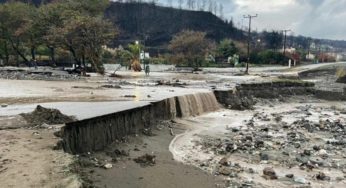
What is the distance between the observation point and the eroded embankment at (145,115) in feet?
46.5

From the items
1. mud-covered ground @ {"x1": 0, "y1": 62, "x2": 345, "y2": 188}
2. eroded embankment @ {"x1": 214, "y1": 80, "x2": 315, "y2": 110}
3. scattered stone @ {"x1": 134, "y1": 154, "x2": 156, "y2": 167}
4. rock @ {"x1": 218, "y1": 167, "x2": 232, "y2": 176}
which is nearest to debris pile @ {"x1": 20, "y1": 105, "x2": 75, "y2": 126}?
mud-covered ground @ {"x1": 0, "y1": 62, "x2": 345, "y2": 188}

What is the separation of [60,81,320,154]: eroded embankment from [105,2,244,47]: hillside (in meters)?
133

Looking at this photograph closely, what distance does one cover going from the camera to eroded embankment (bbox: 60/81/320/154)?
14.2 m

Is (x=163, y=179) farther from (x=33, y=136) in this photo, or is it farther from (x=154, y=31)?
(x=154, y=31)

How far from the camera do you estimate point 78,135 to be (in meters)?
14.1

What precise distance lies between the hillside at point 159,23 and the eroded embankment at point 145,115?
133331 mm

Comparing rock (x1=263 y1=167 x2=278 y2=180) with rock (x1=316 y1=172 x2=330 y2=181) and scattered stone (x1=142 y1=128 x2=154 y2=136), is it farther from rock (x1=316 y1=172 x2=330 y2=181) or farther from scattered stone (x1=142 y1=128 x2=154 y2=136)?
scattered stone (x1=142 y1=128 x2=154 y2=136)

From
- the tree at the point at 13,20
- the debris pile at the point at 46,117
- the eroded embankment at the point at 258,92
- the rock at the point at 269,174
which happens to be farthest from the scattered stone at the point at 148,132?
the tree at the point at 13,20

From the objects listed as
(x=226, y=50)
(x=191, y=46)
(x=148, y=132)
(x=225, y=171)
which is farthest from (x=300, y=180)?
(x=226, y=50)

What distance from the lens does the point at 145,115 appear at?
787 inches

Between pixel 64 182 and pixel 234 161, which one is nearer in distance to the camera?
pixel 64 182

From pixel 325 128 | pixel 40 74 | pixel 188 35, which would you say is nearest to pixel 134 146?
pixel 325 128

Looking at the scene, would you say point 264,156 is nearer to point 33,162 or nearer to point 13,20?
point 33,162

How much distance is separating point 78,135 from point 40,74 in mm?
31574
